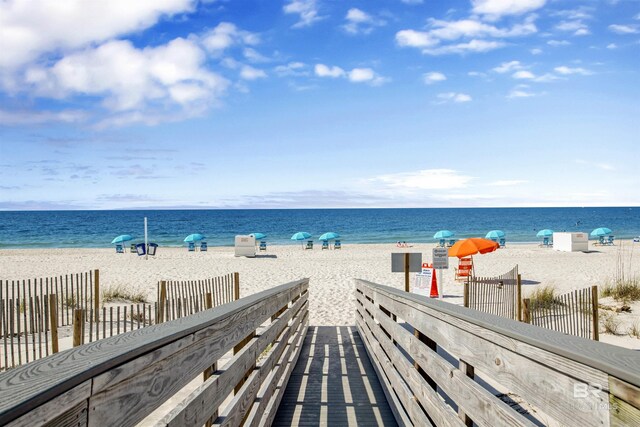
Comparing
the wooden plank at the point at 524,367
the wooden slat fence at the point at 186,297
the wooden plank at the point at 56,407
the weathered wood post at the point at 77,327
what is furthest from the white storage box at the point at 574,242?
the wooden plank at the point at 56,407

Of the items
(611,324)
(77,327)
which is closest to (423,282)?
(611,324)

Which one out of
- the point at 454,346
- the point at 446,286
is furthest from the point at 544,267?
the point at 454,346

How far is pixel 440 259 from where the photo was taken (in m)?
10.4

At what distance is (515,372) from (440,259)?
9048 millimetres

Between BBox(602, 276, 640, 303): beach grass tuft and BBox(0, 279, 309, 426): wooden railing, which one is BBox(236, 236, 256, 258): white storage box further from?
BBox(0, 279, 309, 426): wooden railing

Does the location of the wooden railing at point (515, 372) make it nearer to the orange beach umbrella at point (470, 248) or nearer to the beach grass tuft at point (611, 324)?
Answer: the beach grass tuft at point (611, 324)

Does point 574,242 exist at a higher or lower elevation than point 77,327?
lower

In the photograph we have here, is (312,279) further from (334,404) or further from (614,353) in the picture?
(614,353)

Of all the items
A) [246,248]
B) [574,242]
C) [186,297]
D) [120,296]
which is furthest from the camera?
[574,242]

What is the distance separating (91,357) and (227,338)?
3.97 ft

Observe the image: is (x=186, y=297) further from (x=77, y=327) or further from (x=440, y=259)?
(x=440, y=259)

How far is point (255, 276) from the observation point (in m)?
18.4

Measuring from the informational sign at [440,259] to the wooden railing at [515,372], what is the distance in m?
7.29

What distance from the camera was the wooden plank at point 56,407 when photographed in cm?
89
